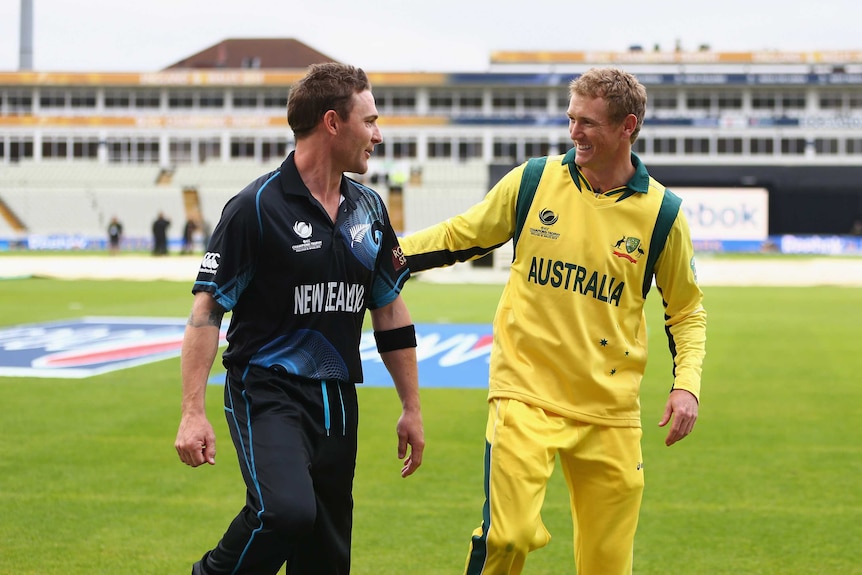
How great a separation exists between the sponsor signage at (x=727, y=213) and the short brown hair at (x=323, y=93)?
53.9m

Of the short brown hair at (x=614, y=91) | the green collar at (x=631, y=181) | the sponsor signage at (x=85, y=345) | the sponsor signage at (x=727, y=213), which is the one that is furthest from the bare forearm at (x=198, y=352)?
the sponsor signage at (x=727, y=213)

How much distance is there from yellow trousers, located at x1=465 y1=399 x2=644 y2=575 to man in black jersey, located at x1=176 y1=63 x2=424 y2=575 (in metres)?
0.52

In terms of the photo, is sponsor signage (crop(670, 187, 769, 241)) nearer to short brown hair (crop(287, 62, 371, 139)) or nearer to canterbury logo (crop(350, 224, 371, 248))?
canterbury logo (crop(350, 224, 371, 248))

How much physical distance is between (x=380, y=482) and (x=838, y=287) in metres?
25.2

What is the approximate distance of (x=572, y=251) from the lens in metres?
4.21

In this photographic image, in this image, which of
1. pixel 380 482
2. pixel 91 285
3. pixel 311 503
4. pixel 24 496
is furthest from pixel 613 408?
pixel 91 285

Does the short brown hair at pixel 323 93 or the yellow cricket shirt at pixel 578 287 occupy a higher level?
the short brown hair at pixel 323 93

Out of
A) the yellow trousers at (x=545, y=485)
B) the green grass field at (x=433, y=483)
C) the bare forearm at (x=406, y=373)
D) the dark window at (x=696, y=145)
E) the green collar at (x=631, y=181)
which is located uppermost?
the dark window at (x=696, y=145)

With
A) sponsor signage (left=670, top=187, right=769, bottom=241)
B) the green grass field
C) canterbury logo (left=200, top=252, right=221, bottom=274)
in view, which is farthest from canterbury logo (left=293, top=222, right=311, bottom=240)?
sponsor signage (left=670, top=187, right=769, bottom=241)

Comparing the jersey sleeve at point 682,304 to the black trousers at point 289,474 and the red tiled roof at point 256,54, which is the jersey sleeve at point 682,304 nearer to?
the black trousers at point 289,474

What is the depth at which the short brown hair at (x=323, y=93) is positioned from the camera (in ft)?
12.8

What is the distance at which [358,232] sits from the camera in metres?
4.00

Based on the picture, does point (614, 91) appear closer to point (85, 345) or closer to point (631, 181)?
point (631, 181)

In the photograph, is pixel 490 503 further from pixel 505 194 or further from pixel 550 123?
pixel 550 123
